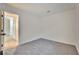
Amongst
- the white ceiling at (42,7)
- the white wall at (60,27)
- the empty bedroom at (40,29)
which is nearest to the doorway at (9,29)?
the empty bedroom at (40,29)

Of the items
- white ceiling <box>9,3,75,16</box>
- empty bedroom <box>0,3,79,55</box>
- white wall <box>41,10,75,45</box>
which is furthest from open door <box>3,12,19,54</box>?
white wall <box>41,10,75,45</box>

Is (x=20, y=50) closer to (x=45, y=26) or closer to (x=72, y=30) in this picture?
(x=45, y=26)

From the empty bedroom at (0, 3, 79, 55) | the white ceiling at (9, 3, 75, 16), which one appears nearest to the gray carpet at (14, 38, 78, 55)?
the empty bedroom at (0, 3, 79, 55)

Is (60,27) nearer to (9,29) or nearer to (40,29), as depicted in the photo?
(40,29)

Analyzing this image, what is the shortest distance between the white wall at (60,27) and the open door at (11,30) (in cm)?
32

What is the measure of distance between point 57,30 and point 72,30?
0.59ft

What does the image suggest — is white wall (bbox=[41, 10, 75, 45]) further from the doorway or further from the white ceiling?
the doorway

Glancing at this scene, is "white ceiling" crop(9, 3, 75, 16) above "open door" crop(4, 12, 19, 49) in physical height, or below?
above

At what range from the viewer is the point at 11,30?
192cm

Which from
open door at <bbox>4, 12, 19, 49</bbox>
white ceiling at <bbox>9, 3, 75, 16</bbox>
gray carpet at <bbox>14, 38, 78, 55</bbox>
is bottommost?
gray carpet at <bbox>14, 38, 78, 55</bbox>

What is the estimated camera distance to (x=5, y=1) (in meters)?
1.92

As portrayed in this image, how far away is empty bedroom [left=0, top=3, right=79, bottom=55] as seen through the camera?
190cm

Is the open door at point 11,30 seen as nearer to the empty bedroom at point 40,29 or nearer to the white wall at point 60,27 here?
the empty bedroom at point 40,29
